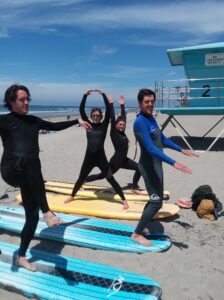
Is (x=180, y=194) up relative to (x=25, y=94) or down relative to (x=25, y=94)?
down

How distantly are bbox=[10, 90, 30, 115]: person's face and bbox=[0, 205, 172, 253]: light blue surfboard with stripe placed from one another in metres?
2.19

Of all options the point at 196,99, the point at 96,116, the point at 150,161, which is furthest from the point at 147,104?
the point at 196,99

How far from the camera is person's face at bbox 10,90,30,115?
428 centimetres

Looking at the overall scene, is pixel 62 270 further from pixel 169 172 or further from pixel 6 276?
pixel 169 172

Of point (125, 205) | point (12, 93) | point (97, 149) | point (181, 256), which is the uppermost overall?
point (12, 93)

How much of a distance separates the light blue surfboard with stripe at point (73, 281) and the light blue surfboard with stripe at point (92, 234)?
68 cm

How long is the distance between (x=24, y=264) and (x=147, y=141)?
221 cm

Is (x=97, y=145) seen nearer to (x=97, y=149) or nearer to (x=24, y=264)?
(x=97, y=149)

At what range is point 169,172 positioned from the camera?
1096 cm

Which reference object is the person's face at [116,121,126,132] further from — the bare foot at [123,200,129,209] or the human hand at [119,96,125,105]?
the bare foot at [123,200,129,209]

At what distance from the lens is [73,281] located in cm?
423

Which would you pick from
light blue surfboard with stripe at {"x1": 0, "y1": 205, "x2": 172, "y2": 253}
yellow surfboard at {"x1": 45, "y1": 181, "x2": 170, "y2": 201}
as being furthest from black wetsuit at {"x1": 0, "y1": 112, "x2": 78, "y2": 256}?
yellow surfboard at {"x1": 45, "y1": 181, "x2": 170, "y2": 201}

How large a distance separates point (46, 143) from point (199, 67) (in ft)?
25.2

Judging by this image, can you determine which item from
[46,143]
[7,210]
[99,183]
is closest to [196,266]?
[7,210]
